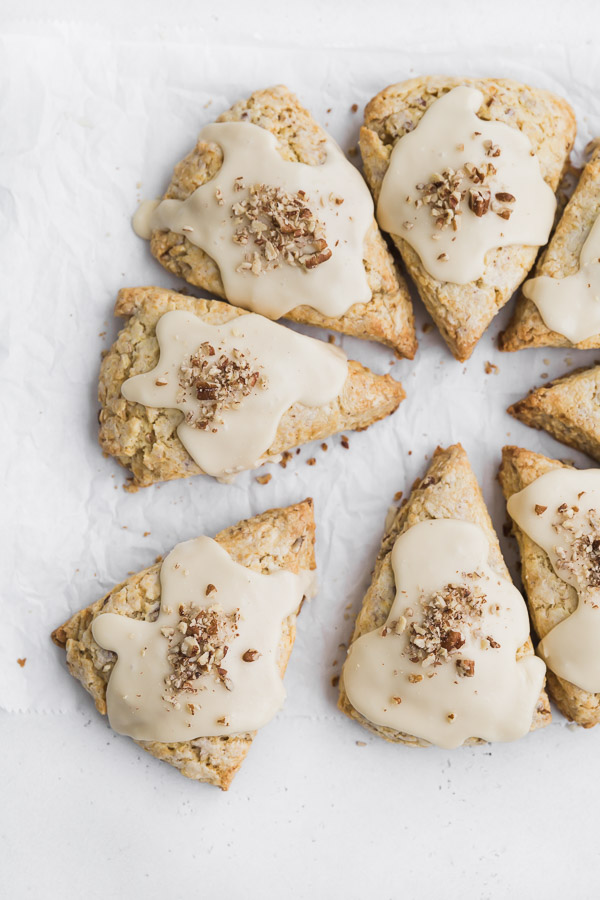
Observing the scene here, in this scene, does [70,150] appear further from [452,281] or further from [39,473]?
[452,281]

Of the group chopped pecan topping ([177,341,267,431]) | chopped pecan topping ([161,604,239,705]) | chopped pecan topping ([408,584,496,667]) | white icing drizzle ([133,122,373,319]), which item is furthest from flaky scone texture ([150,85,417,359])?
chopped pecan topping ([161,604,239,705])

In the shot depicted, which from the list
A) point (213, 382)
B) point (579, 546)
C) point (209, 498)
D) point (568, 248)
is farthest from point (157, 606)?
point (568, 248)

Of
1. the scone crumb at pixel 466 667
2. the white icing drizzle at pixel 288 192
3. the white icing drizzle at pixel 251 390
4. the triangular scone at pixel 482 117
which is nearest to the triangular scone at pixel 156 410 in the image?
the white icing drizzle at pixel 251 390

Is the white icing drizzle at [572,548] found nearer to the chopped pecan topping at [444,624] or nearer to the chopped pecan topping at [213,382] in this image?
the chopped pecan topping at [444,624]

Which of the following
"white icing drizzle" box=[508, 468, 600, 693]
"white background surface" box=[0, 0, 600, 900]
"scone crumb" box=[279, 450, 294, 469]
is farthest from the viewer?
"scone crumb" box=[279, 450, 294, 469]

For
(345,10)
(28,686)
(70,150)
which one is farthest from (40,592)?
(345,10)

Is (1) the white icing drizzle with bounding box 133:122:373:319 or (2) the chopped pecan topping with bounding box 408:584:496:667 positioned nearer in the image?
(2) the chopped pecan topping with bounding box 408:584:496:667

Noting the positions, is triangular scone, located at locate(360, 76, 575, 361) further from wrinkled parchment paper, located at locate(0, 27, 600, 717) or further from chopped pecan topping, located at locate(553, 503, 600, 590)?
chopped pecan topping, located at locate(553, 503, 600, 590)
